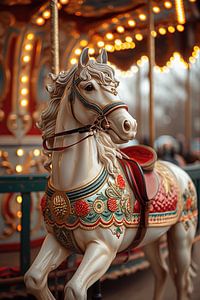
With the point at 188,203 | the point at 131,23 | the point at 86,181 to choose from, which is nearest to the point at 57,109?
the point at 86,181

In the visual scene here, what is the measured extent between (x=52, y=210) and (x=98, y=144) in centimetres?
45

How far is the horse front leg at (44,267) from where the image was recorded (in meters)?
2.35

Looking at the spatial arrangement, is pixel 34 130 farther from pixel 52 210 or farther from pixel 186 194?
pixel 52 210

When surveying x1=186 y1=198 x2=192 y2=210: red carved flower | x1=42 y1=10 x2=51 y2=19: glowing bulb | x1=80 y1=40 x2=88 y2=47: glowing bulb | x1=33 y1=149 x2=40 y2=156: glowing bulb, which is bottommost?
x1=186 y1=198 x2=192 y2=210: red carved flower

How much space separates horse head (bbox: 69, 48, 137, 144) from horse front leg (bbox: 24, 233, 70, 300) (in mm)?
699

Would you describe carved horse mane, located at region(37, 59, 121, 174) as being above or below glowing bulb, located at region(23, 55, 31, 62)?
below

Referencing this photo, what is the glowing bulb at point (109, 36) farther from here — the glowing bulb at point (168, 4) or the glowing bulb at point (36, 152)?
the glowing bulb at point (36, 152)

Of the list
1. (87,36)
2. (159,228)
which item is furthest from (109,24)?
(159,228)

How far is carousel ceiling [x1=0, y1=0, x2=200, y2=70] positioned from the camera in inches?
182

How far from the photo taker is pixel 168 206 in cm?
302

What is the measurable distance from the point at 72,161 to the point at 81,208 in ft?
0.84

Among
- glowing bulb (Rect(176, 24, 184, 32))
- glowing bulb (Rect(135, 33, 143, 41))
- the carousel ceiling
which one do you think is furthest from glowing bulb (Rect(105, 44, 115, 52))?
glowing bulb (Rect(176, 24, 184, 32))

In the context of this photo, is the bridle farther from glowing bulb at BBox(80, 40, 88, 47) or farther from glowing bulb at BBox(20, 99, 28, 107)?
glowing bulb at BBox(80, 40, 88, 47)

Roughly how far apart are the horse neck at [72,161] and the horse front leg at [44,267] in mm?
340
